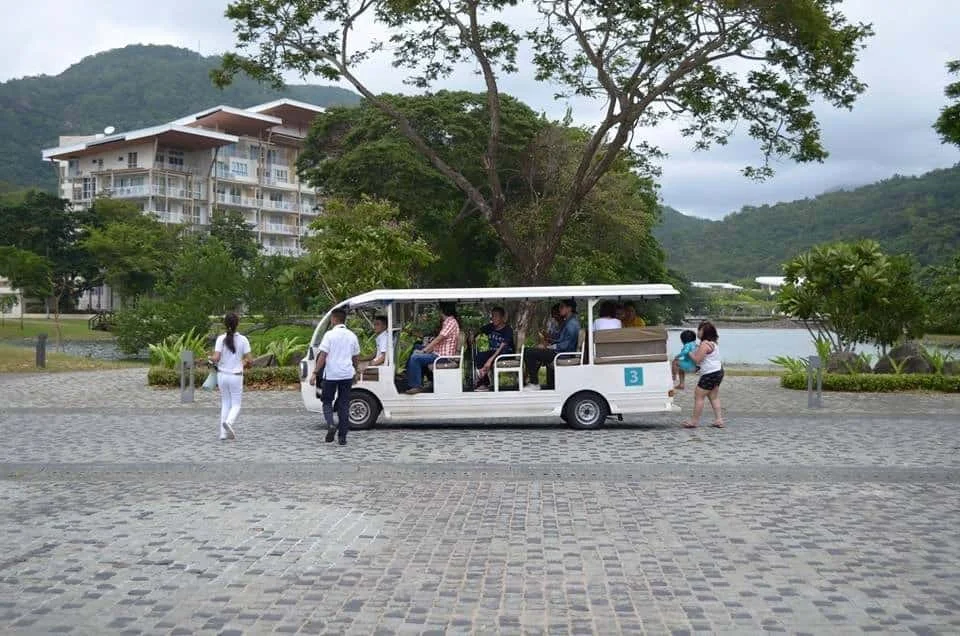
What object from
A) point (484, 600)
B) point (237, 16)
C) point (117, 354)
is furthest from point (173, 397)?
point (117, 354)

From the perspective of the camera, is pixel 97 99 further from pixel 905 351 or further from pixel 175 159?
pixel 905 351

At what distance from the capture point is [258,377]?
2391 cm

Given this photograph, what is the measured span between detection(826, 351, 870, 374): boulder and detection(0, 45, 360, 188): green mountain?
98.1 meters

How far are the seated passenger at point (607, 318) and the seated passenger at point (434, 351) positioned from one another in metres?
2.07

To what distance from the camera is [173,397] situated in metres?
21.6

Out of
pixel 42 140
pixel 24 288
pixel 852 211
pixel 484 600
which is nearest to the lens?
pixel 484 600

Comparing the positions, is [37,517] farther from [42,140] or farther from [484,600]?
[42,140]

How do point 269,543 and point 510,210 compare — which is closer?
point 269,543

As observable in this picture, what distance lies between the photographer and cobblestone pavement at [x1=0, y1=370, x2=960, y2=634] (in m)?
5.90

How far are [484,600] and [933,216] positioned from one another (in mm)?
85995

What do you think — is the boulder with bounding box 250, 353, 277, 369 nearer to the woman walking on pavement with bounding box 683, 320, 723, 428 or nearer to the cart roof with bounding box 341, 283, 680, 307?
the cart roof with bounding box 341, 283, 680, 307

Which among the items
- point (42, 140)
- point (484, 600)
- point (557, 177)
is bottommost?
point (484, 600)

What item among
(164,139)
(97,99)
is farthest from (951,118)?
(97,99)

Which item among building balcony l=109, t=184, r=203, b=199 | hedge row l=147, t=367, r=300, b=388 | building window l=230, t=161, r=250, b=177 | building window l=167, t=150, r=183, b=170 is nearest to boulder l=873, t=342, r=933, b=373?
hedge row l=147, t=367, r=300, b=388
